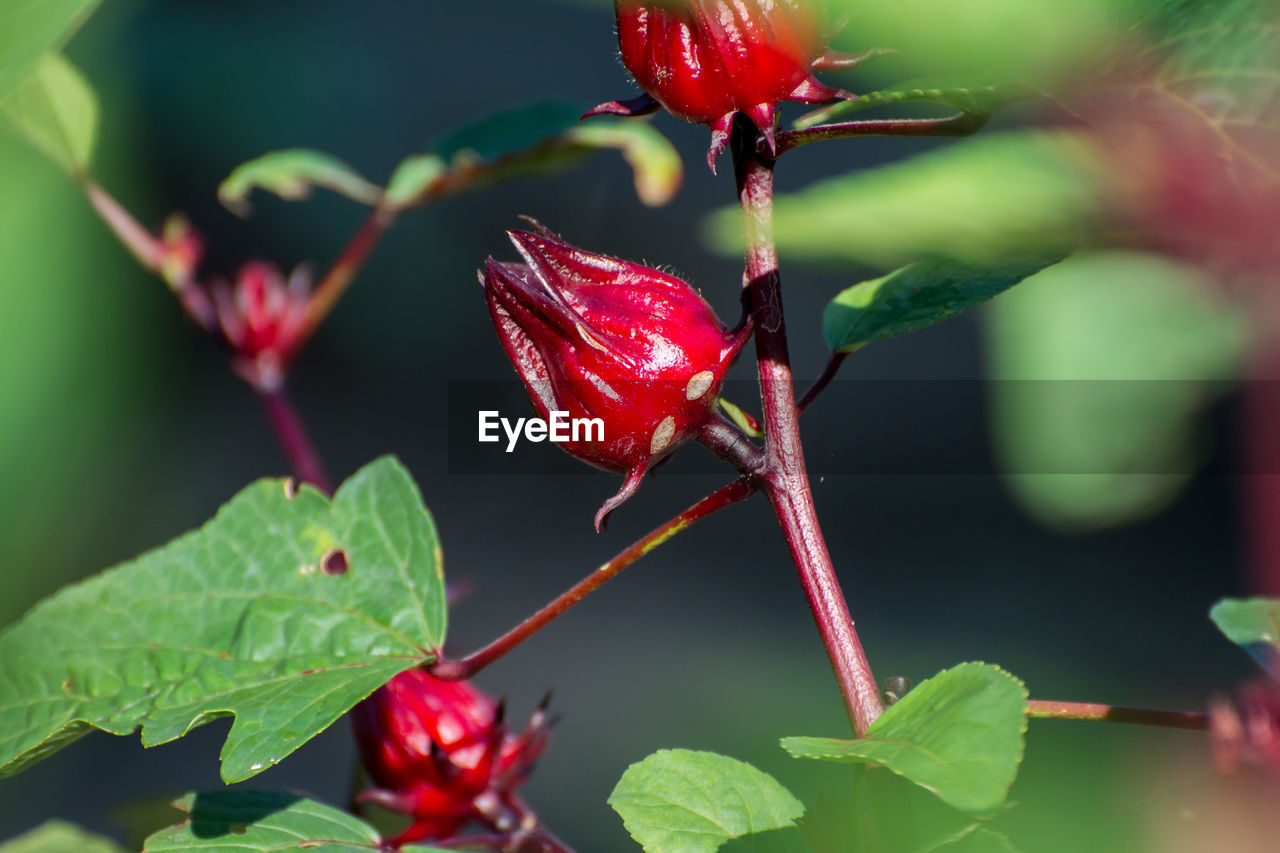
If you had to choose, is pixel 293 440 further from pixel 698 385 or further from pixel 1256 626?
pixel 1256 626

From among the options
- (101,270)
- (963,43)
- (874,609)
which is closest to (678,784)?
(963,43)

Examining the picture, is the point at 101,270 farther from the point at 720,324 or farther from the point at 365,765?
the point at 720,324

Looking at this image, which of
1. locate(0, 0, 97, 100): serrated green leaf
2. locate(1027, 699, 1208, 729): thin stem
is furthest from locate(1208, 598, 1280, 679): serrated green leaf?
locate(0, 0, 97, 100): serrated green leaf

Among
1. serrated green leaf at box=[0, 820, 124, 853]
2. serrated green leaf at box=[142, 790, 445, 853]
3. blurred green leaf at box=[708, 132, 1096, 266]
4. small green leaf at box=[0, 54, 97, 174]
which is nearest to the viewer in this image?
blurred green leaf at box=[708, 132, 1096, 266]

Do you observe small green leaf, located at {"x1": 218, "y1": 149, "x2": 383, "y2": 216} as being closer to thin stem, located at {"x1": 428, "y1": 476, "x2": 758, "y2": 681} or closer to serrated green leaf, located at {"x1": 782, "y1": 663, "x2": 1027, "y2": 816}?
thin stem, located at {"x1": 428, "y1": 476, "x2": 758, "y2": 681}

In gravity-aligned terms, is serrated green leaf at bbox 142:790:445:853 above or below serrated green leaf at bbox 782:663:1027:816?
below
